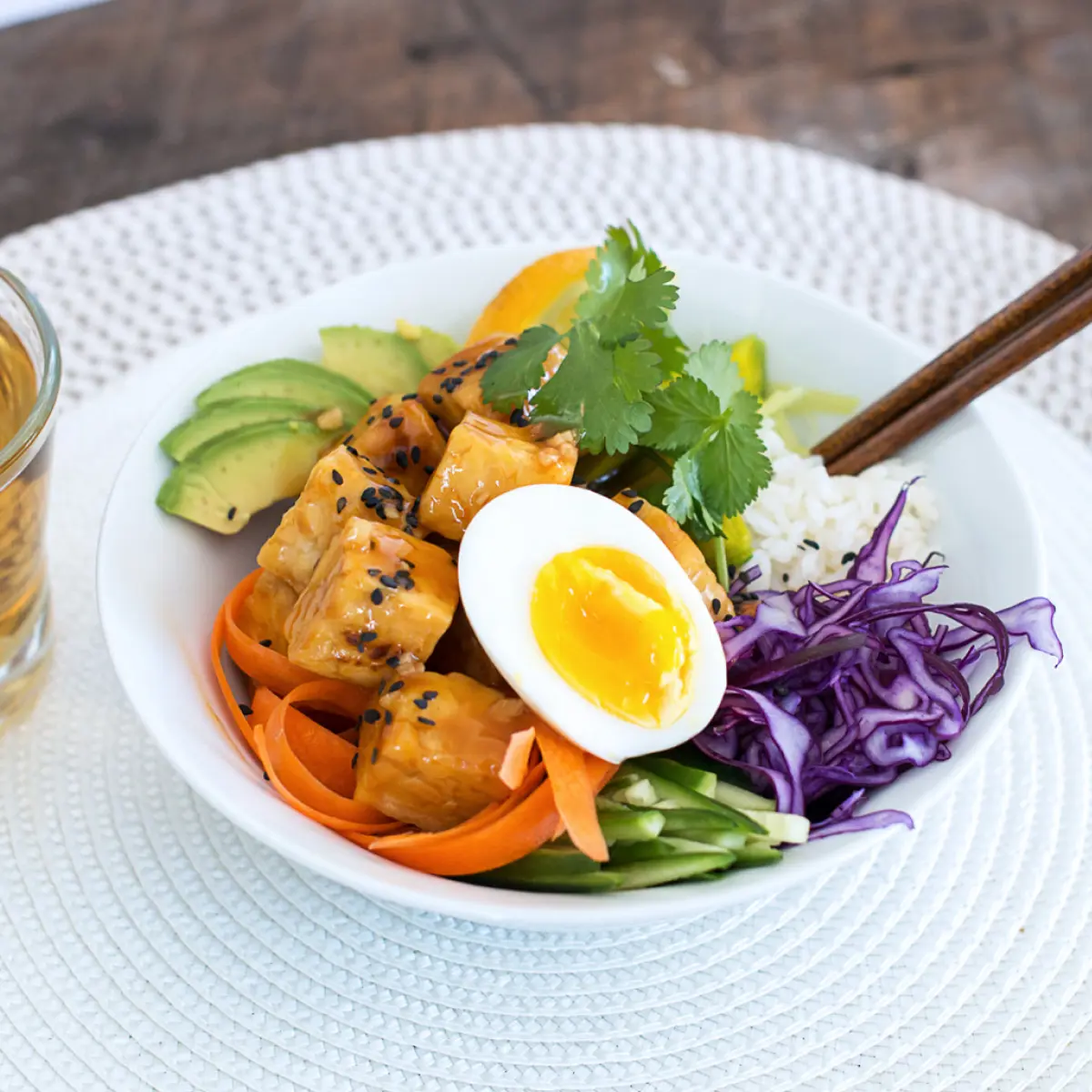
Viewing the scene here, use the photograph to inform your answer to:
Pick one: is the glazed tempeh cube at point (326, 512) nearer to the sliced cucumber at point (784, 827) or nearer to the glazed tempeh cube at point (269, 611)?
the glazed tempeh cube at point (269, 611)

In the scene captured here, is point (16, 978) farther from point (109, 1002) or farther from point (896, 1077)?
point (896, 1077)

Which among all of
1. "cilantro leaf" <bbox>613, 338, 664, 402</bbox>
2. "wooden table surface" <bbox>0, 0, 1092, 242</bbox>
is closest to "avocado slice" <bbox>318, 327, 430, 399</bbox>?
"cilantro leaf" <bbox>613, 338, 664, 402</bbox>

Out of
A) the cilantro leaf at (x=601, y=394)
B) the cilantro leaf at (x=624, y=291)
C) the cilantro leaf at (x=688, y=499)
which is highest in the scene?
the cilantro leaf at (x=624, y=291)

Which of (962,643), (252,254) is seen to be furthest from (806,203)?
(962,643)

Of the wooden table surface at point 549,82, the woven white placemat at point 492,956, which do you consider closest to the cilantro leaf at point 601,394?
the woven white placemat at point 492,956

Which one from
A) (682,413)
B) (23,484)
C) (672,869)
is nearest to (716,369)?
(682,413)

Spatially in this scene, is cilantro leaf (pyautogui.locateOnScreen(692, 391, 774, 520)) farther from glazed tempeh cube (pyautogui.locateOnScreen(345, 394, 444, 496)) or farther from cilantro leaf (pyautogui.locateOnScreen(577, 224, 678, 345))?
glazed tempeh cube (pyautogui.locateOnScreen(345, 394, 444, 496))
